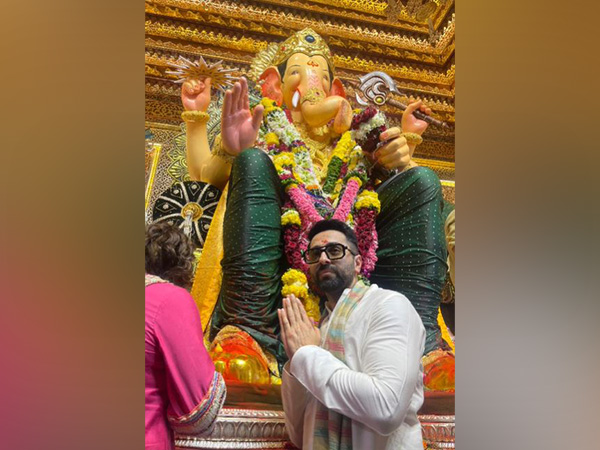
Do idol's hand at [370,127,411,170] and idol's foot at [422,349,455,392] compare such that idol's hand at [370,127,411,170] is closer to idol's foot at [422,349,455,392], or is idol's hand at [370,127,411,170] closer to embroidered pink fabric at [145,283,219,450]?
idol's foot at [422,349,455,392]

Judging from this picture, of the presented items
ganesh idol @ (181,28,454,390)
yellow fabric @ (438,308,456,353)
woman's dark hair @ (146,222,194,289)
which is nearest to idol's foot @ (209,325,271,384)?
ganesh idol @ (181,28,454,390)

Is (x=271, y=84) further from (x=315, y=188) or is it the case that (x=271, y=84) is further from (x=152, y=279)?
(x=152, y=279)

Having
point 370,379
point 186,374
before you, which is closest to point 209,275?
point 186,374

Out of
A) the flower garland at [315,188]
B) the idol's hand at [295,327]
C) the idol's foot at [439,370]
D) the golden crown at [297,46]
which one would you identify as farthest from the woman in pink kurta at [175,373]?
the golden crown at [297,46]

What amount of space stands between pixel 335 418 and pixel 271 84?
1190mm

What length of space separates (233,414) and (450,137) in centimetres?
132

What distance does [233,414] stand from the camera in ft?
10.3

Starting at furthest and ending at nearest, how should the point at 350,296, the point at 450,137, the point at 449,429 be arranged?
the point at 450,137, the point at 449,429, the point at 350,296

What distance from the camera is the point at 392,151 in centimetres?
353

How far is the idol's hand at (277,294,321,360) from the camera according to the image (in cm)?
319
